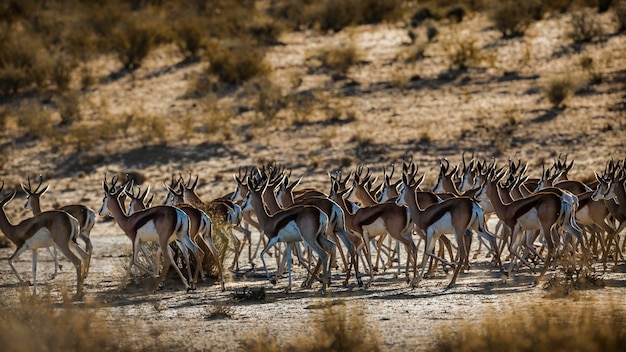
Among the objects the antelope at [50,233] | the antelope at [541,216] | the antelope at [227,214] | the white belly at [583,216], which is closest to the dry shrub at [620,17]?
the white belly at [583,216]

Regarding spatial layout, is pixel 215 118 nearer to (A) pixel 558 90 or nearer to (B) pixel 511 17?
(A) pixel 558 90

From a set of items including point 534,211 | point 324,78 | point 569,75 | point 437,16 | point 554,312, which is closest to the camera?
point 554,312

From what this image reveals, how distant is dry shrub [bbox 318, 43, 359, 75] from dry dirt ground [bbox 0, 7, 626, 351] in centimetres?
30

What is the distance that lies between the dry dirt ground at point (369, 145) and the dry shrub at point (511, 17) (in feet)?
1.27

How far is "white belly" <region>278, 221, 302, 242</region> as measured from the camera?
1293cm

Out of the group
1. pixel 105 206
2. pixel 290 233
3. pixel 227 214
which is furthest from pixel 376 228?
pixel 105 206

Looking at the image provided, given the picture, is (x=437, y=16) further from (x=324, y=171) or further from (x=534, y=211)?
(x=534, y=211)

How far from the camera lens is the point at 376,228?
45.2 feet

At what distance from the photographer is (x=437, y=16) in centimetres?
3403

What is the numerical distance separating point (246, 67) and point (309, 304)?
58.6 ft

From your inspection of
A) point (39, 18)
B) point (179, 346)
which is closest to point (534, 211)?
point (179, 346)

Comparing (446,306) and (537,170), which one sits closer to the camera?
(446,306)

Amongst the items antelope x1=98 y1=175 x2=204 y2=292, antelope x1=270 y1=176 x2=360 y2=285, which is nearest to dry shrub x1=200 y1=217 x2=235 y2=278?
antelope x1=98 y1=175 x2=204 y2=292

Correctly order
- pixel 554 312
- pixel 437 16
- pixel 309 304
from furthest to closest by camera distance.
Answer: pixel 437 16 → pixel 309 304 → pixel 554 312
